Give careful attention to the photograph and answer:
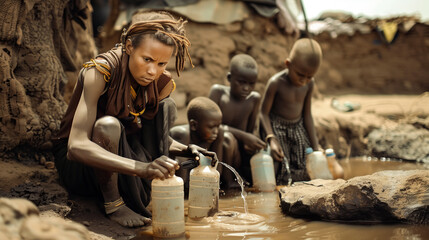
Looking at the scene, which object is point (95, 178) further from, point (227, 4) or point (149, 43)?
point (227, 4)

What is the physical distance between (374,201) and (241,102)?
2271 millimetres

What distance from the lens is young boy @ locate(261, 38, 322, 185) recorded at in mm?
4863

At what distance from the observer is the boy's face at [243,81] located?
15.5ft

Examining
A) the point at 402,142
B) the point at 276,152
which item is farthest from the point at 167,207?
the point at 402,142

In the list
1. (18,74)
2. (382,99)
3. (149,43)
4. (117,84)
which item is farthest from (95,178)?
(382,99)

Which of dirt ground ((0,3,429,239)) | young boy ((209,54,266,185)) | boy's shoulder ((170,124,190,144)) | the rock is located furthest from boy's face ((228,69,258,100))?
the rock

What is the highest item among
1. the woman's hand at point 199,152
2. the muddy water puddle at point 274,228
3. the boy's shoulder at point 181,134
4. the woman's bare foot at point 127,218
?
the boy's shoulder at point 181,134

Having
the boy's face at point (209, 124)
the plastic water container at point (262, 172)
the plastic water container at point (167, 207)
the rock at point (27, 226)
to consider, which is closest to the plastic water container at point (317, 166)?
the plastic water container at point (262, 172)

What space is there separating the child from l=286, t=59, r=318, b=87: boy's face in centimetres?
116

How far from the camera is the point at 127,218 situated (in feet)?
8.99

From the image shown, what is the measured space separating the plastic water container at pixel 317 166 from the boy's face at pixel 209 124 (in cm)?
121

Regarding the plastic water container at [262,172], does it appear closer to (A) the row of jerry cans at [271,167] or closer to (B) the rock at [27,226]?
(A) the row of jerry cans at [271,167]

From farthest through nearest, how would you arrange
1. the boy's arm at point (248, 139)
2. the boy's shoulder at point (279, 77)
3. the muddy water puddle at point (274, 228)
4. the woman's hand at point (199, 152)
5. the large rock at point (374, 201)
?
the boy's shoulder at point (279, 77) → the boy's arm at point (248, 139) → the woman's hand at point (199, 152) → the large rock at point (374, 201) → the muddy water puddle at point (274, 228)

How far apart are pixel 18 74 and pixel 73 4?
1026 mm
